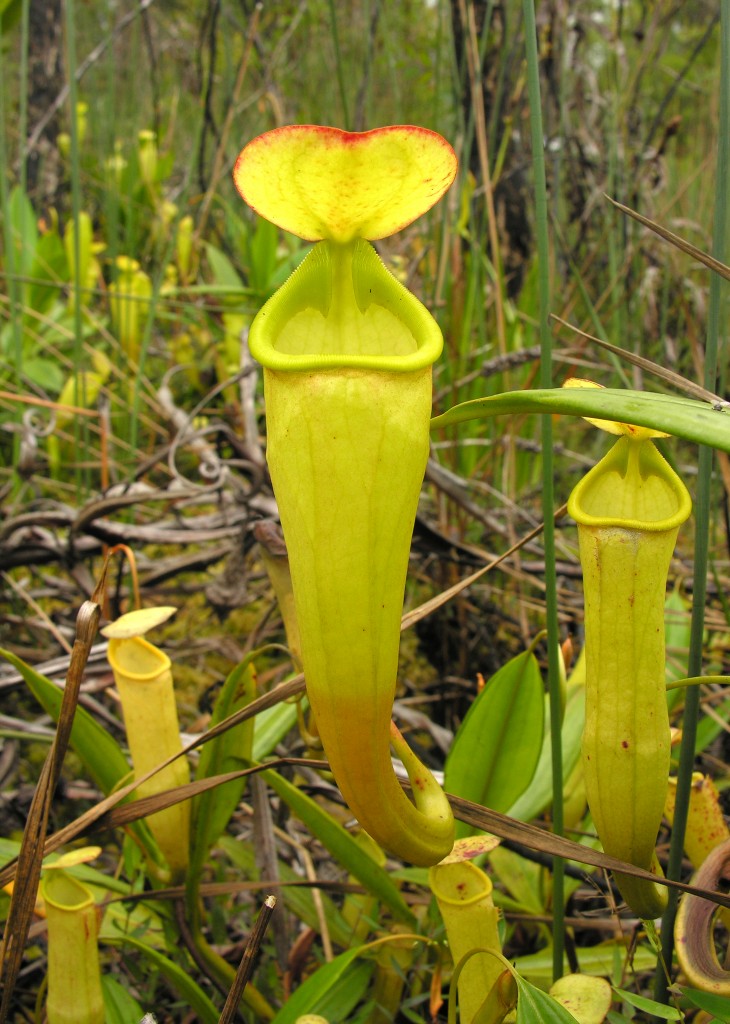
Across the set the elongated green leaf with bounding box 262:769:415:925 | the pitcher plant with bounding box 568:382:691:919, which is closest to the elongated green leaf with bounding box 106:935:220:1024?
the elongated green leaf with bounding box 262:769:415:925

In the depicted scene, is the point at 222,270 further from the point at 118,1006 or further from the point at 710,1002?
the point at 710,1002

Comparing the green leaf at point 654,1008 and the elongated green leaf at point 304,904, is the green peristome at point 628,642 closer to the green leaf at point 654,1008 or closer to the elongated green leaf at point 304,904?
the green leaf at point 654,1008

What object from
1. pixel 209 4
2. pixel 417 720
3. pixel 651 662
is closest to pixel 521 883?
pixel 417 720

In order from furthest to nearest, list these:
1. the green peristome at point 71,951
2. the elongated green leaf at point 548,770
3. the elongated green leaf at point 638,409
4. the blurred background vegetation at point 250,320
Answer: the blurred background vegetation at point 250,320
the elongated green leaf at point 548,770
the green peristome at point 71,951
the elongated green leaf at point 638,409

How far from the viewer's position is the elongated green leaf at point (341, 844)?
3.01 ft

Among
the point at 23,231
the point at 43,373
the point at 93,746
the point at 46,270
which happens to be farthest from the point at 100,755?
the point at 23,231

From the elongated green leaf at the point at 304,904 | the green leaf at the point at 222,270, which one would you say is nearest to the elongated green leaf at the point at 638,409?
the elongated green leaf at the point at 304,904

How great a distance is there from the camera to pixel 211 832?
993 millimetres

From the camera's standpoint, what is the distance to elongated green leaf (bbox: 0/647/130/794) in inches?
37.1

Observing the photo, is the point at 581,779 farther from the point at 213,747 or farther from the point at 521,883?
the point at 213,747

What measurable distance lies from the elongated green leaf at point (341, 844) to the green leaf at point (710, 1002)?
365 mm

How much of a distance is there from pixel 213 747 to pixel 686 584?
115cm

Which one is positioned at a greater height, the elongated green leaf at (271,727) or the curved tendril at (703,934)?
the curved tendril at (703,934)

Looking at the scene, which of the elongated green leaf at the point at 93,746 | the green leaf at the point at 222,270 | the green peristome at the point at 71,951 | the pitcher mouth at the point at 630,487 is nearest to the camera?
the pitcher mouth at the point at 630,487
